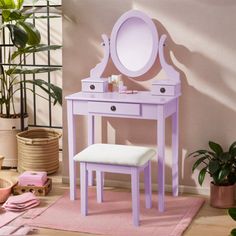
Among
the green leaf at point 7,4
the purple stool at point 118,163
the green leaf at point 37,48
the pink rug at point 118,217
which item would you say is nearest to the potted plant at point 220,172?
the pink rug at point 118,217

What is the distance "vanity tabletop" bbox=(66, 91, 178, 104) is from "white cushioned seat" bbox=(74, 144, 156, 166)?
28 cm

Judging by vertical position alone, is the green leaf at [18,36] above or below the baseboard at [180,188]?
above

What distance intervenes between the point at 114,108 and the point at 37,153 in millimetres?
938

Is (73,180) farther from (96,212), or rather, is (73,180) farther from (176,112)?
(176,112)

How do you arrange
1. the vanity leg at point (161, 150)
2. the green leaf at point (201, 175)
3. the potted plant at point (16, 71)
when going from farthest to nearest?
the potted plant at point (16, 71)
the green leaf at point (201, 175)
the vanity leg at point (161, 150)

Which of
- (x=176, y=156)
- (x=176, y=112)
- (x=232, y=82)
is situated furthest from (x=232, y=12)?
(x=176, y=156)

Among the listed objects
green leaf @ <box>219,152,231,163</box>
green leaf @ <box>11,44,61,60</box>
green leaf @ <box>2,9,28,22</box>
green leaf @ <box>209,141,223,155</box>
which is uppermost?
green leaf @ <box>2,9,28,22</box>

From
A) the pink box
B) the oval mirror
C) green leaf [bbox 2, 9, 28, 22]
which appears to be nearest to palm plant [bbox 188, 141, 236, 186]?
the oval mirror

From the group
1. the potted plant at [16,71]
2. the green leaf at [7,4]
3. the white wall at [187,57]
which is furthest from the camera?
the green leaf at [7,4]

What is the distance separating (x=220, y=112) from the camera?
12.0 ft

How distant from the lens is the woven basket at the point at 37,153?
13.6 ft

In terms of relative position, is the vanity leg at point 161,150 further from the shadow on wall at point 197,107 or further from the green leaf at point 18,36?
the green leaf at point 18,36

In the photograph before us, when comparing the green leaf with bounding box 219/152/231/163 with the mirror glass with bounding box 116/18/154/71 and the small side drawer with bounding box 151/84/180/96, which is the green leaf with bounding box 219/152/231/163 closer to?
the small side drawer with bounding box 151/84/180/96

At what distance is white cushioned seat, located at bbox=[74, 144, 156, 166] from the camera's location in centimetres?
317
